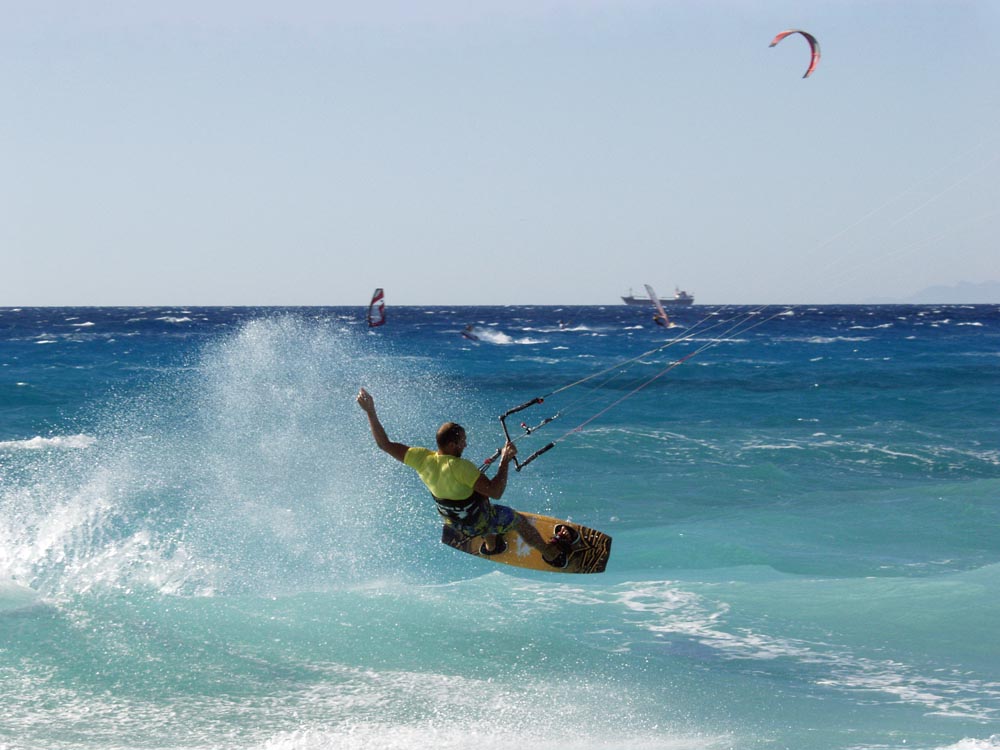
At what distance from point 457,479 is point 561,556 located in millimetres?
1707

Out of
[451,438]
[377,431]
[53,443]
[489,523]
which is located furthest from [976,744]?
[53,443]

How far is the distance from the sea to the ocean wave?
0.45ft

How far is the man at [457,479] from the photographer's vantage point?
24.3 feet

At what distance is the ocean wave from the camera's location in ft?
63.3

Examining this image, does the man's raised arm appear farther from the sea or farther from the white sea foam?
the white sea foam

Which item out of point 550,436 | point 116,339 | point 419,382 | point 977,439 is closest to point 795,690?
point 550,436

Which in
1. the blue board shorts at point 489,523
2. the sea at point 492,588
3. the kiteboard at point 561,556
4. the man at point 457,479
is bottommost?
the sea at point 492,588

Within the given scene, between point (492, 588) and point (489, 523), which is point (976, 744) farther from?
point (492, 588)

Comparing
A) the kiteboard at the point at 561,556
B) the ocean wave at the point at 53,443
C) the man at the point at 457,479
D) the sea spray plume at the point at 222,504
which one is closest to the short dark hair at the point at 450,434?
the man at the point at 457,479

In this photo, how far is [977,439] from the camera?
2075 cm

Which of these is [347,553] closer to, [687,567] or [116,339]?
[687,567]

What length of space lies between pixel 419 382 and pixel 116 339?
31787 mm

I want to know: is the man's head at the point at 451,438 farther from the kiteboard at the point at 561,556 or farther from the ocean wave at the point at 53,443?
the ocean wave at the point at 53,443

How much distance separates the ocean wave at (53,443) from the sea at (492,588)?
14cm
